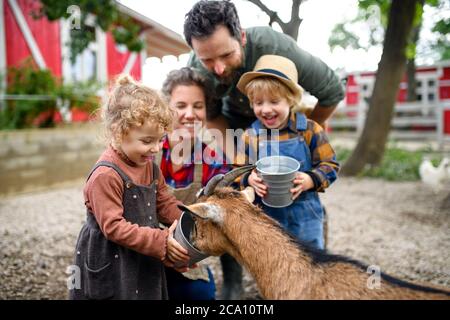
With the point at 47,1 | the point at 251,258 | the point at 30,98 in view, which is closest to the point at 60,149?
the point at 30,98

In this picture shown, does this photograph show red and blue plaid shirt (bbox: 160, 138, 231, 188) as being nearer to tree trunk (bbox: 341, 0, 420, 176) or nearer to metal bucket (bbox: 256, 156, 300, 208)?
metal bucket (bbox: 256, 156, 300, 208)

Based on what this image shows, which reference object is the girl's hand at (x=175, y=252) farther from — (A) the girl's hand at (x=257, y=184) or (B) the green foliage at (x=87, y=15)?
(B) the green foliage at (x=87, y=15)

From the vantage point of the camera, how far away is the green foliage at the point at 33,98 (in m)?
9.66

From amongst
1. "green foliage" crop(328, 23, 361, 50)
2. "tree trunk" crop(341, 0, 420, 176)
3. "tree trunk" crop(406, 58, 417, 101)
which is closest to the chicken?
"tree trunk" crop(341, 0, 420, 176)

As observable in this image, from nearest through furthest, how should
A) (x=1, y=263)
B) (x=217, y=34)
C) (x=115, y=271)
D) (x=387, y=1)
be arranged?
(x=115, y=271), (x=217, y=34), (x=1, y=263), (x=387, y=1)

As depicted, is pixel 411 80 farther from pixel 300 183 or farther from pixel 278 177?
pixel 278 177

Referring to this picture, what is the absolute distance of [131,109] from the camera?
2588mm

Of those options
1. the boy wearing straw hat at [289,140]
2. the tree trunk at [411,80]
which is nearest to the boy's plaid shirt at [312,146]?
the boy wearing straw hat at [289,140]

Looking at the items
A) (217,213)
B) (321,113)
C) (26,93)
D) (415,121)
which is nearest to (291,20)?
(321,113)

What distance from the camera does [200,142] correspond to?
11.4 feet

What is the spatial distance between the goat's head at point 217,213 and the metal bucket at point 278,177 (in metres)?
0.27

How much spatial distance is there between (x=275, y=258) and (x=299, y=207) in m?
0.97

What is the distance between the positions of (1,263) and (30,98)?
5612mm
